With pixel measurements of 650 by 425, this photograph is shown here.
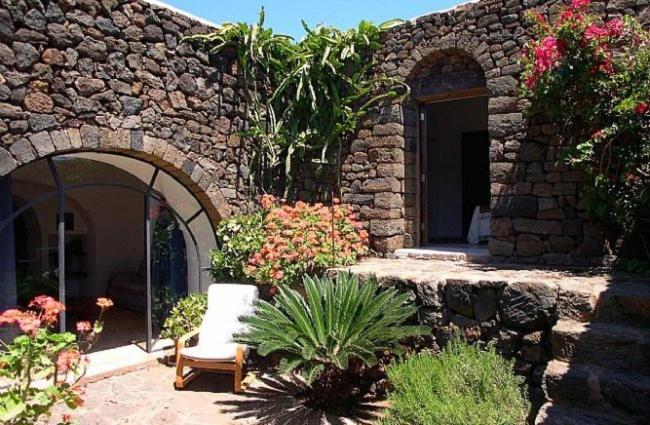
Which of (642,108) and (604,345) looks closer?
(604,345)

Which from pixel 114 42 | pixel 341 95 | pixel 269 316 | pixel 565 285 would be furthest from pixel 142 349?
pixel 565 285

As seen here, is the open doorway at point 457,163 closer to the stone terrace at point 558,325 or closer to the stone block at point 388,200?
A: the stone block at point 388,200

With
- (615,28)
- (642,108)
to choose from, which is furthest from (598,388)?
(615,28)

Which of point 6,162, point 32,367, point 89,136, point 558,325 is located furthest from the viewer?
point 89,136

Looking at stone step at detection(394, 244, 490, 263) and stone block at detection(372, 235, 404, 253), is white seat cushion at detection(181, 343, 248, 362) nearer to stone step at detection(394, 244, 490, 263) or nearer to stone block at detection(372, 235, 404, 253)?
stone block at detection(372, 235, 404, 253)

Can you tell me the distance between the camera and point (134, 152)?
5.67m

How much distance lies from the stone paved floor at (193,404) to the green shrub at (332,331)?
319 millimetres

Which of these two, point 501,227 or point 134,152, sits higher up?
point 134,152

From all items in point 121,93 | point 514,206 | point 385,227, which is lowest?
point 385,227

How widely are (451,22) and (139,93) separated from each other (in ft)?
12.6

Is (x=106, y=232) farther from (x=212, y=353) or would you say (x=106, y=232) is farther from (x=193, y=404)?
(x=193, y=404)

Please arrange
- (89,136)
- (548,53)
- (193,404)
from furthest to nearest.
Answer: (89,136) < (548,53) < (193,404)

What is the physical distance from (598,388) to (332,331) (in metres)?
1.98

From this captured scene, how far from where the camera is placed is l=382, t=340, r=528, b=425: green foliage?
3.04 metres
